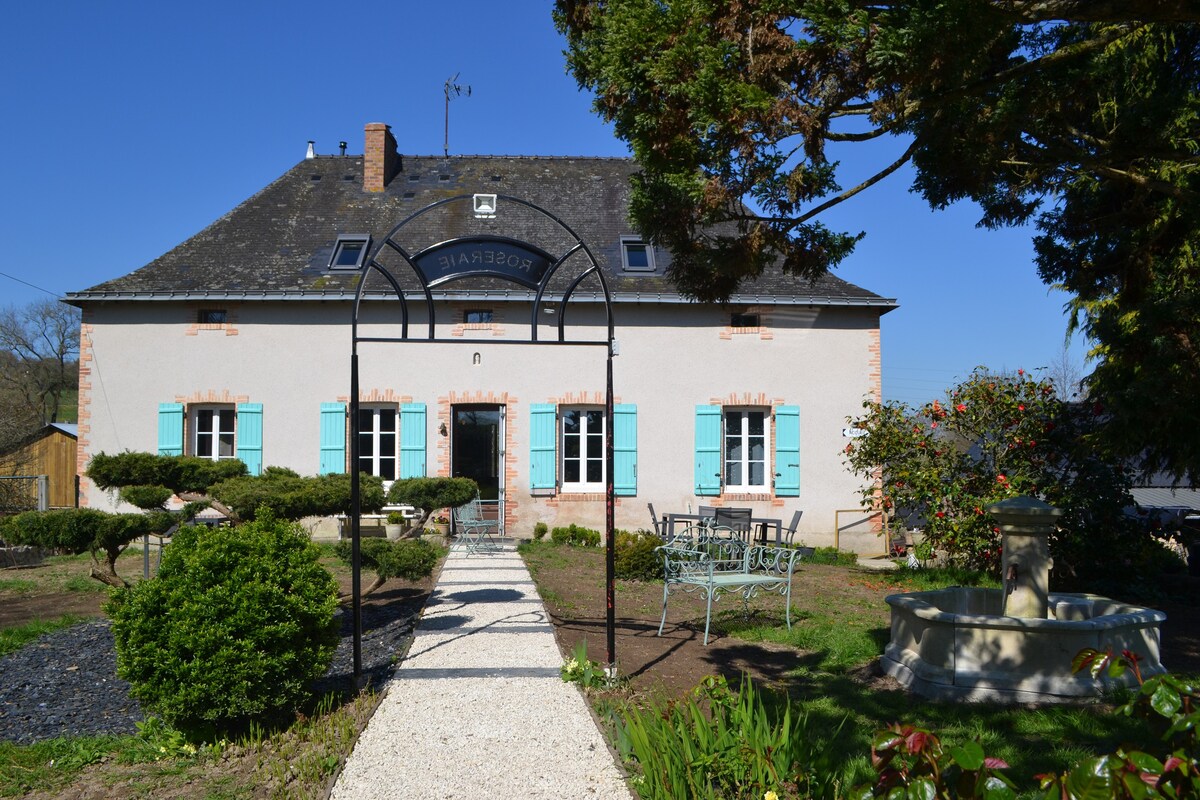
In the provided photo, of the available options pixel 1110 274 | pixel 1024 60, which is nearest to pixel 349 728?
pixel 1024 60

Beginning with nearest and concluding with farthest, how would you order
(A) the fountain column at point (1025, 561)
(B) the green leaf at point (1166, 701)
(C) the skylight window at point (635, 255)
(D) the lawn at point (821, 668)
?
(B) the green leaf at point (1166, 701) < (D) the lawn at point (821, 668) < (A) the fountain column at point (1025, 561) < (C) the skylight window at point (635, 255)

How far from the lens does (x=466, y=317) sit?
15.6m

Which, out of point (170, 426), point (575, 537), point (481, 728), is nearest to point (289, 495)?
point (481, 728)

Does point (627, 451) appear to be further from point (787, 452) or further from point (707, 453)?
point (787, 452)

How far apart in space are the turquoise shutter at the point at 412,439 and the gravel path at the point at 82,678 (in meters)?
7.34

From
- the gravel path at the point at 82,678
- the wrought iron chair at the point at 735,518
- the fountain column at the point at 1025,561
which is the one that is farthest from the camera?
the wrought iron chair at the point at 735,518

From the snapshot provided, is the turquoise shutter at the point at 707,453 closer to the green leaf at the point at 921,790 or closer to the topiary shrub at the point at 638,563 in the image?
the topiary shrub at the point at 638,563

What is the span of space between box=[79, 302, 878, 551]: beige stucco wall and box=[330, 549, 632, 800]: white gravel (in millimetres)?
7969

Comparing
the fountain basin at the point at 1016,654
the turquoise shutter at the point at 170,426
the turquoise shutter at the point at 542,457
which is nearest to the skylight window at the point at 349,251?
the turquoise shutter at the point at 170,426

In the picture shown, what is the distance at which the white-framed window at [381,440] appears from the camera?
612 inches

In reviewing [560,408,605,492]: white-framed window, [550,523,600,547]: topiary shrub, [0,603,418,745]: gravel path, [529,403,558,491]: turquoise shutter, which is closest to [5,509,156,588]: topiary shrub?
[0,603,418,745]: gravel path

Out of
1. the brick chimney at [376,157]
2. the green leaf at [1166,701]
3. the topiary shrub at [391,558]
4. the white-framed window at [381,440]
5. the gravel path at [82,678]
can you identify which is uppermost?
the brick chimney at [376,157]

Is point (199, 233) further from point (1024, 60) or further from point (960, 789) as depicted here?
point (960, 789)

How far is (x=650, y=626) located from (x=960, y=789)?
6.13 m
